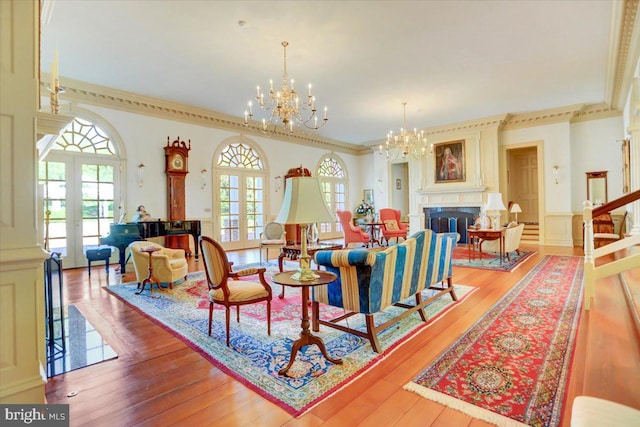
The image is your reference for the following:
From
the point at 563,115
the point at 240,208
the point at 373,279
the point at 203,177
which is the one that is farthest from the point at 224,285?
the point at 563,115

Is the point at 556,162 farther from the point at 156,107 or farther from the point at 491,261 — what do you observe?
the point at 156,107

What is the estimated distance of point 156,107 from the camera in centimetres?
694

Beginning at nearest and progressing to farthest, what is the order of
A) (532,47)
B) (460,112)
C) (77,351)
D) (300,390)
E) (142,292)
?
(300,390), (77,351), (142,292), (532,47), (460,112)

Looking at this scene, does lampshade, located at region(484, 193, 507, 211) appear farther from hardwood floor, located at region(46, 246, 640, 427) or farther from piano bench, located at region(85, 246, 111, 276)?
piano bench, located at region(85, 246, 111, 276)

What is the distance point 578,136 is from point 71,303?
10.9 meters

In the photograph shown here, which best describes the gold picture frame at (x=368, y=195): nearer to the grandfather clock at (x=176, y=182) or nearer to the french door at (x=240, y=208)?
the french door at (x=240, y=208)

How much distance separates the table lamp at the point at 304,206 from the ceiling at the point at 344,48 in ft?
8.32

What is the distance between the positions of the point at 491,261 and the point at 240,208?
6098 mm

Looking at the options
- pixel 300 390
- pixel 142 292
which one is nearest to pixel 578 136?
pixel 300 390

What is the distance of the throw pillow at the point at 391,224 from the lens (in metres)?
8.23

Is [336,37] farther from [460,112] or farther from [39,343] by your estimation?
[460,112]

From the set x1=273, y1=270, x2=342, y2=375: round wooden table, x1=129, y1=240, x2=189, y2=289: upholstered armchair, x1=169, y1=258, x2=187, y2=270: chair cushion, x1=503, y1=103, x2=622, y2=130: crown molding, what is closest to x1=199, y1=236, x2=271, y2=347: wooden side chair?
x1=273, y1=270, x2=342, y2=375: round wooden table

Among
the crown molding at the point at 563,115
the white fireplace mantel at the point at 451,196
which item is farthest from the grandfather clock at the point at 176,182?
the crown molding at the point at 563,115

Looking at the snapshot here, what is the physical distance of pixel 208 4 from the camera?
3613 millimetres
